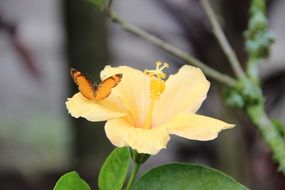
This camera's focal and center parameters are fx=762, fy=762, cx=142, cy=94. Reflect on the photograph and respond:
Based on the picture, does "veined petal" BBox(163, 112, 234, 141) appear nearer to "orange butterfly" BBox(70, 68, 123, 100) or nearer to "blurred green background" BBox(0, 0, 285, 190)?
"orange butterfly" BBox(70, 68, 123, 100)

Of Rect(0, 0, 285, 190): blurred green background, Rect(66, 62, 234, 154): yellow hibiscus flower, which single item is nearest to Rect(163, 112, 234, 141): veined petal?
Rect(66, 62, 234, 154): yellow hibiscus flower

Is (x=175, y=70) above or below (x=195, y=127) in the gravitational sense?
above

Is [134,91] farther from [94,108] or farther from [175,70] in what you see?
[175,70]

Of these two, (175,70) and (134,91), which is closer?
(134,91)

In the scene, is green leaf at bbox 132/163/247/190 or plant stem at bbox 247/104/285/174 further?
plant stem at bbox 247/104/285/174

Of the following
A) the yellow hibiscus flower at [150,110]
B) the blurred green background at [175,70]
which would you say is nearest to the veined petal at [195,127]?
the yellow hibiscus flower at [150,110]

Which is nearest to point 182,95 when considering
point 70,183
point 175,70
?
point 70,183
